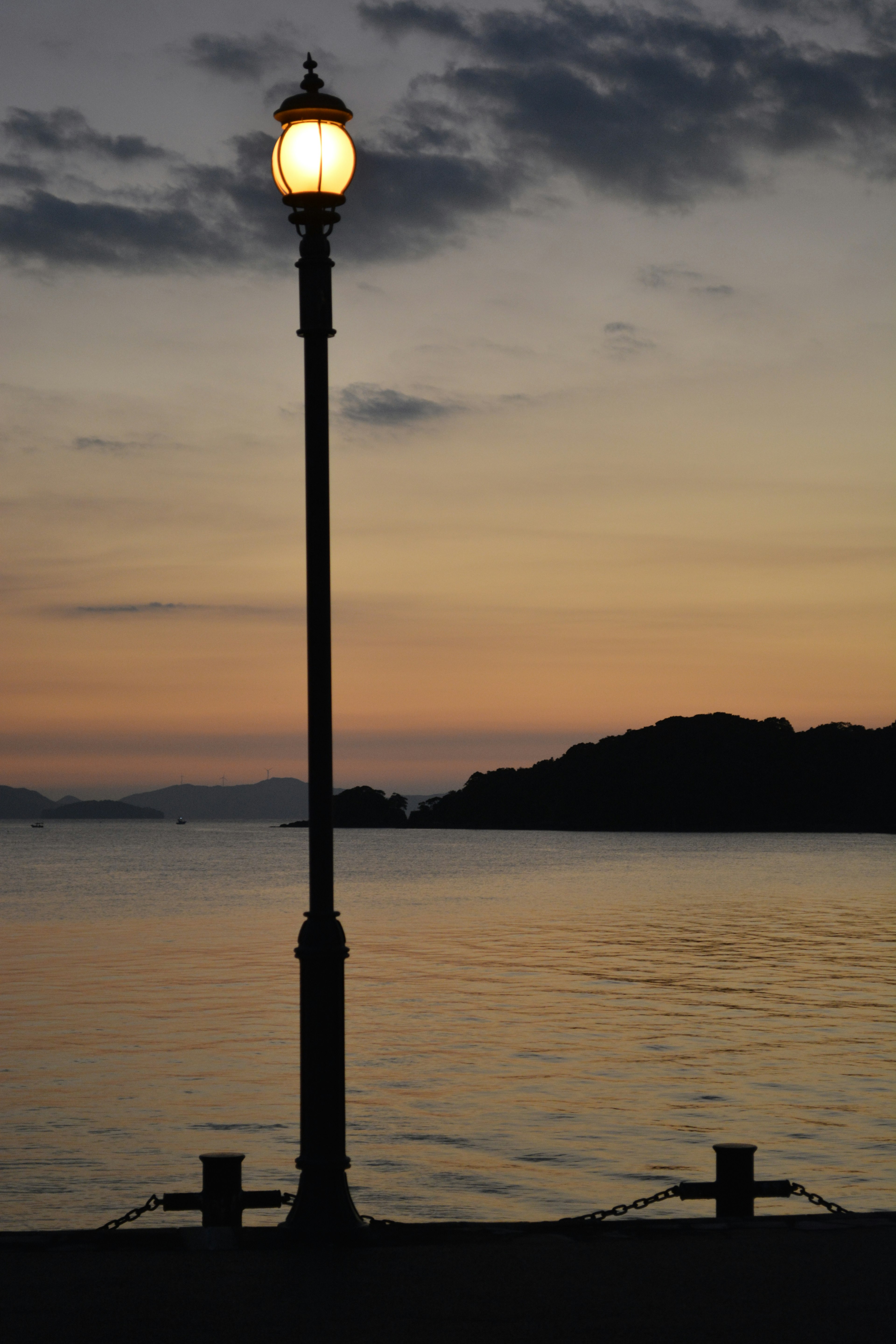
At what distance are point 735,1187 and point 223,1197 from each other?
3.33m

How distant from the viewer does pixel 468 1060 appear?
82.9 ft

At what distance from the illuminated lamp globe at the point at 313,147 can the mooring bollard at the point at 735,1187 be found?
6.74m

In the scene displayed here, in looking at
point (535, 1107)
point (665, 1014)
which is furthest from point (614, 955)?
point (535, 1107)

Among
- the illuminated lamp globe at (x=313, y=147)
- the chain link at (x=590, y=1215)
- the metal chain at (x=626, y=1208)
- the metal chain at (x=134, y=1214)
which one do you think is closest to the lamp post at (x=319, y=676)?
the illuminated lamp globe at (x=313, y=147)

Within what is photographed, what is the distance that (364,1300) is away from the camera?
7.17 m

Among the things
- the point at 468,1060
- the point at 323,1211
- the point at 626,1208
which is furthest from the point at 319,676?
the point at 468,1060

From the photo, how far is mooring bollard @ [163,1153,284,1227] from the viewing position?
28.8 feet

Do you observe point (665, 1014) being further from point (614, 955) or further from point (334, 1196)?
point (334, 1196)

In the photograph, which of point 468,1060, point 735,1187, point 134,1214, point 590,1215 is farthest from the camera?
point 468,1060

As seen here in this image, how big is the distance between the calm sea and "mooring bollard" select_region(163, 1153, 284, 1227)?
678 cm

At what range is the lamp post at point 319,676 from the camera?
334 inches

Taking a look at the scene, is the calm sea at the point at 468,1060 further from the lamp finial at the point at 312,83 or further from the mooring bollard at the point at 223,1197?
the lamp finial at the point at 312,83

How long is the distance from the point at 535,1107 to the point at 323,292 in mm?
14723

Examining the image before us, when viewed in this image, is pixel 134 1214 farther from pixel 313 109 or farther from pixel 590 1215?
pixel 313 109
